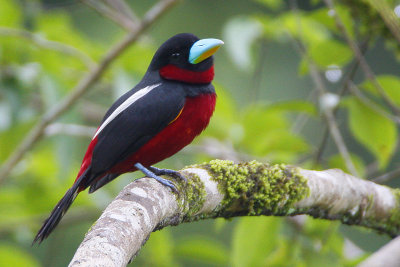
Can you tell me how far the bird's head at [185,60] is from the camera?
295 centimetres

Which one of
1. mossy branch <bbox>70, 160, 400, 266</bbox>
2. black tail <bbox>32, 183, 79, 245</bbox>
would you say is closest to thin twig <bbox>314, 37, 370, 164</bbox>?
mossy branch <bbox>70, 160, 400, 266</bbox>

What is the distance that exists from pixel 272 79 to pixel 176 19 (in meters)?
1.77

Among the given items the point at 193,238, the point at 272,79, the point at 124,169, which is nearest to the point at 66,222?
the point at 193,238

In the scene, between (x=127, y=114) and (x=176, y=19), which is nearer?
(x=127, y=114)

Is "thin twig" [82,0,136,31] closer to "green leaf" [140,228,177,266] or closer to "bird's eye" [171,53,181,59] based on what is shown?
"bird's eye" [171,53,181,59]

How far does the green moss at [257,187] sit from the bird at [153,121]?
37 cm

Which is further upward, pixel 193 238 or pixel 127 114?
pixel 127 114

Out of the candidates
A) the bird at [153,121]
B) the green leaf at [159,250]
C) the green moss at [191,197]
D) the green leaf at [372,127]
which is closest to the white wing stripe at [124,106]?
the bird at [153,121]

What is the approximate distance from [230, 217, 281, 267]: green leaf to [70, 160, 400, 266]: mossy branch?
222mm

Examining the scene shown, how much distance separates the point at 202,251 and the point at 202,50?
3.95ft

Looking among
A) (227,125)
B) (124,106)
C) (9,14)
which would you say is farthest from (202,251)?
(9,14)

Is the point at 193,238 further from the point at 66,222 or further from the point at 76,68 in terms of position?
the point at 76,68

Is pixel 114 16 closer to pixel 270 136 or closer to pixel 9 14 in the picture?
pixel 9 14

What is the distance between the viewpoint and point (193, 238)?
358cm
